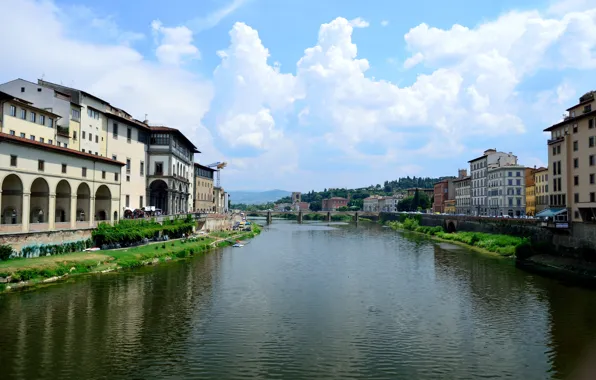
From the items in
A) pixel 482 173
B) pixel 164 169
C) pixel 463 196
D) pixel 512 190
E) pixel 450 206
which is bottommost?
pixel 450 206

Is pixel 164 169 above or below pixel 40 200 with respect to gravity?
above

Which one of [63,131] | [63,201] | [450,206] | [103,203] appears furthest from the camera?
[450,206]

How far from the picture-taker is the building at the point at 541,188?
296 ft

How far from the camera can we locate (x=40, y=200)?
48062mm

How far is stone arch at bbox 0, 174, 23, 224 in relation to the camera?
41744 mm

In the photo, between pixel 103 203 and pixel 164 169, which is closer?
pixel 103 203

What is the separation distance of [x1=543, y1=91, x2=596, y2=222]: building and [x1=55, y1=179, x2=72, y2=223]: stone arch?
58.2 meters

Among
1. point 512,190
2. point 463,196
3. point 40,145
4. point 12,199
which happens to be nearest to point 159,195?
point 12,199

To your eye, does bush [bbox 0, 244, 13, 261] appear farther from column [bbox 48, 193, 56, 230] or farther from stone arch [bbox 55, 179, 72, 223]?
stone arch [bbox 55, 179, 72, 223]

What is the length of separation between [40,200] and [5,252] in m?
11.9

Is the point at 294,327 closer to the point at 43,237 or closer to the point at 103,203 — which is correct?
the point at 43,237

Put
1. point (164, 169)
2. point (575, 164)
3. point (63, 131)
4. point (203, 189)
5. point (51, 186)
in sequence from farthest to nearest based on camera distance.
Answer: point (203, 189), point (164, 169), point (63, 131), point (575, 164), point (51, 186)

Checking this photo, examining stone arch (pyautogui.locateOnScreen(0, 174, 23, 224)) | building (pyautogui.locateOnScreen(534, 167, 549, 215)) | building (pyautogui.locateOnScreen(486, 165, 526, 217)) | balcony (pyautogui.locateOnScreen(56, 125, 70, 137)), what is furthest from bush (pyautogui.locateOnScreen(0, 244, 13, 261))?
building (pyautogui.locateOnScreen(486, 165, 526, 217))

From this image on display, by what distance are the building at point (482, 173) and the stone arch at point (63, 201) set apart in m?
96.5
